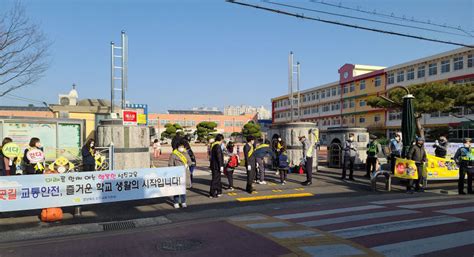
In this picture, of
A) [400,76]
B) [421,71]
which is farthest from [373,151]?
[400,76]

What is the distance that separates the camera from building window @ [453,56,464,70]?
4028 centimetres

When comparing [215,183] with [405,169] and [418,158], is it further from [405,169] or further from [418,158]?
[418,158]

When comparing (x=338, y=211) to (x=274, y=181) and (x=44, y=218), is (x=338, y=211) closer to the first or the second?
(x=274, y=181)

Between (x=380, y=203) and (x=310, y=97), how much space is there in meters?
69.7

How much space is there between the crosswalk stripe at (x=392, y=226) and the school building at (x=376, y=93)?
59.1 feet

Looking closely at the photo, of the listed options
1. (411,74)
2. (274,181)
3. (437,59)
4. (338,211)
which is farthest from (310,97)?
(338,211)

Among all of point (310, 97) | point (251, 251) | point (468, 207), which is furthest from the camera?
point (310, 97)

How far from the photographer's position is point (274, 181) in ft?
42.6

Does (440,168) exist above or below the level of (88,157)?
below

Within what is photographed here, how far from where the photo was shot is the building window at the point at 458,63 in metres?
40.3

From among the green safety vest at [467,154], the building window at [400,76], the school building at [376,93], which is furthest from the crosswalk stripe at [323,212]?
the building window at [400,76]

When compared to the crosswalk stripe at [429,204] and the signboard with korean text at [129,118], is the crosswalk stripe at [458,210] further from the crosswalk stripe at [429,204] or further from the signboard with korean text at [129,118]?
the signboard with korean text at [129,118]

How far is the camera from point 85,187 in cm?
790

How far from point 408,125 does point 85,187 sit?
1053 centimetres
